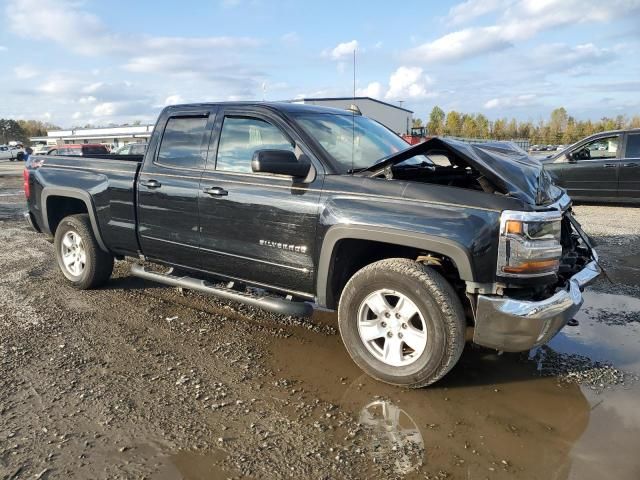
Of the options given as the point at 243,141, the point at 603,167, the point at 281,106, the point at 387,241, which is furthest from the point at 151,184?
the point at 603,167

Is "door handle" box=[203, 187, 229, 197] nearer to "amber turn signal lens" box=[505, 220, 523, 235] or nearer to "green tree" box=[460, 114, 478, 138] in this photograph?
"amber turn signal lens" box=[505, 220, 523, 235]

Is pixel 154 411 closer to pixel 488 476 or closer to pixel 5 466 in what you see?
pixel 5 466

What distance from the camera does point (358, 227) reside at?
3.54 metres

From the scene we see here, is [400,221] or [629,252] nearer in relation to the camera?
[400,221]

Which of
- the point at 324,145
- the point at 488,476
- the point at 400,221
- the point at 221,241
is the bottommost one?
the point at 488,476

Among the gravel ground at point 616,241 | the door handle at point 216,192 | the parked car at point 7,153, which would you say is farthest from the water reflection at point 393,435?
the parked car at point 7,153

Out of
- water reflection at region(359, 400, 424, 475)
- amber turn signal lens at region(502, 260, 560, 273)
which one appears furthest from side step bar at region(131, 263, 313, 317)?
amber turn signal lens at region(502, 260, 560, 273)

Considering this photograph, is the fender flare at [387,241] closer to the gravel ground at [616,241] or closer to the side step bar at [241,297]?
the side step bar at [241,297]

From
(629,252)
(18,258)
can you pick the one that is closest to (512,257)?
(629,252)

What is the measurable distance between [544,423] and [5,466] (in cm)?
307

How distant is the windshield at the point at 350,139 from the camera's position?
4.09 m

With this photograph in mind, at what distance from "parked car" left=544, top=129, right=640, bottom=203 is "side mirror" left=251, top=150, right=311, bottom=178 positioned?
859 cm

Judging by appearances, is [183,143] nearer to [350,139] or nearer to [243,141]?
[243,141]

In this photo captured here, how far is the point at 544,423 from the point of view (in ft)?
10.3
